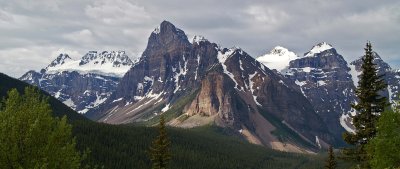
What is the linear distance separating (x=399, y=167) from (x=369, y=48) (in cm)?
1433

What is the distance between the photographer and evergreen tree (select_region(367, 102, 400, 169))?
31.6 metres

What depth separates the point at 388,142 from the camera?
104ft

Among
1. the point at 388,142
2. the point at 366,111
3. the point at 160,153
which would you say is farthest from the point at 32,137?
the point at 160,153

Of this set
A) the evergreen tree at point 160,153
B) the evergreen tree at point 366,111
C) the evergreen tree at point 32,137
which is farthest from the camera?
the evergreen tree at point 160,153

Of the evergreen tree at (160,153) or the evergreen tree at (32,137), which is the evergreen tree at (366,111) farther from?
the evergreen tree at (160,153)

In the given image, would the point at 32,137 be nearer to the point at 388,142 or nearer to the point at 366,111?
the point at 388,142

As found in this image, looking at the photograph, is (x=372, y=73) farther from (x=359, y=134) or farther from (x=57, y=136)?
(x=57, y=136)

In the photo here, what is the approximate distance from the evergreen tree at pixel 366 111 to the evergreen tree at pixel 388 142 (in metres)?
6.64

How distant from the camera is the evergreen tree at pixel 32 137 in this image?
92.7 ft

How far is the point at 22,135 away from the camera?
2875 centimetres

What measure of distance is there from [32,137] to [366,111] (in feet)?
85.8

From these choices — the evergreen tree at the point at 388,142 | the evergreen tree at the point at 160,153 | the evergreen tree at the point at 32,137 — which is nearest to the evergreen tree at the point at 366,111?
the evergreen tree at the point at 388,142

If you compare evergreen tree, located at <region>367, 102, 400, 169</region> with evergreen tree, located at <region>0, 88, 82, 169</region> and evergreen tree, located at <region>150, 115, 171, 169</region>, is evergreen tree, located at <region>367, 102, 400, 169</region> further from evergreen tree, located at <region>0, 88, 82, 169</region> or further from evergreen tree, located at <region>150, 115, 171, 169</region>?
evergreen tree, located at <region>150, 115, 171, 169</region>

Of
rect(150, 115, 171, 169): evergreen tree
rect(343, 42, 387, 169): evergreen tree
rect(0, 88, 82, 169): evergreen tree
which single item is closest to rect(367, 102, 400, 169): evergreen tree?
rect(343, 42, 387, 169): evergreen tree
